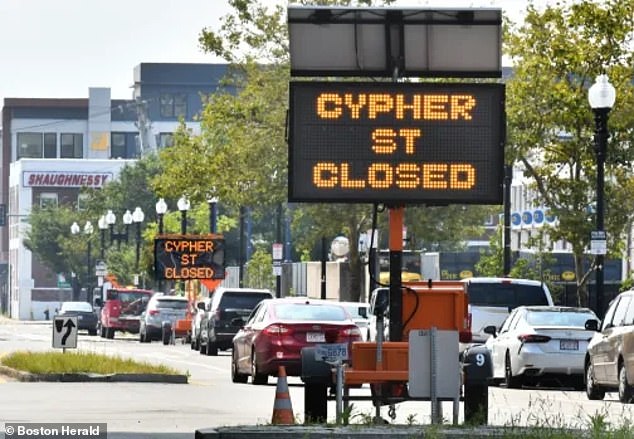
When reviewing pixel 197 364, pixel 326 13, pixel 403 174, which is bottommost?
pixel 197 364

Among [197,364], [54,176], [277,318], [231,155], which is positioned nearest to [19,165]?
[54,176]

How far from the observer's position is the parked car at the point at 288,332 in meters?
33.3

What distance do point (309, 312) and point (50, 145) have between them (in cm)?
15427

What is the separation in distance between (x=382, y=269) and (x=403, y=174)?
6055 centimetres

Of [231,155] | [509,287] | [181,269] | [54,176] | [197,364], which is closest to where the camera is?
[509,287]

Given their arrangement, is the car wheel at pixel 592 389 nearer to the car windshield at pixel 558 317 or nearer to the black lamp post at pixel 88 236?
the car windshield at pixel 558 317

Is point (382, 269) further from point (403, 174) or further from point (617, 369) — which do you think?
point (403, 174)

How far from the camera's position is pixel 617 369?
29.7 metres

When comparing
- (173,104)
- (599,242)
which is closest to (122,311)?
(599,242)

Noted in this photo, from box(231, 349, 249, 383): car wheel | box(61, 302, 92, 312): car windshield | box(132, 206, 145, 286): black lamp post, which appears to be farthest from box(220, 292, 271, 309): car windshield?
box(132, 206, 145, 286): black lamp post

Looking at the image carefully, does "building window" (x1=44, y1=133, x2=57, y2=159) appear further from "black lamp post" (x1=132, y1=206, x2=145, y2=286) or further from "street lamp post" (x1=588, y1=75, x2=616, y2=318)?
"street lamp post" (x1=588, y1=75, x2=616, y2=318)

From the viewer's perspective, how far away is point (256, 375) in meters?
33.8

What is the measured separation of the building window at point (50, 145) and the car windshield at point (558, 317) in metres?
152

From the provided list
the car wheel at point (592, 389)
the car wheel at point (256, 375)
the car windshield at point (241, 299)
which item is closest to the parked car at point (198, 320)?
the car windshield at point (241, 299)
